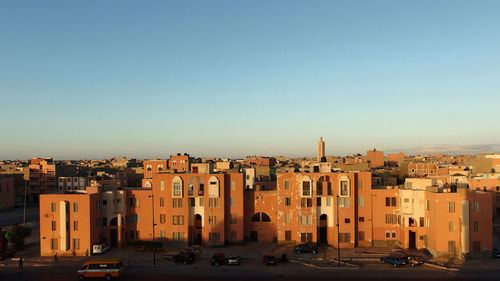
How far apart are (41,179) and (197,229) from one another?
91.4 m

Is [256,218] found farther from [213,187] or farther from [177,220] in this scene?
[177,220]

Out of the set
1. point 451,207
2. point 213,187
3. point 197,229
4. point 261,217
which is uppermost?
point 213,187

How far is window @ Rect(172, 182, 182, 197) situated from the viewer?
58.0 m

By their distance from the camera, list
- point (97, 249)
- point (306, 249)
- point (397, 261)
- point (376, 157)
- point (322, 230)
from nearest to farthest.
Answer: point (397, 261)
point (97, 249)
point (306, 249)
point (322, 230)
point (376, 157)

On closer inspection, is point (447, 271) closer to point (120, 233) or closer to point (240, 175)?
point (240, 175)

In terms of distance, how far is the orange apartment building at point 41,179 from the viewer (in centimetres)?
12406

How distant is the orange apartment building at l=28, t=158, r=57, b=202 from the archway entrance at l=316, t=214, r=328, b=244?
334 ft

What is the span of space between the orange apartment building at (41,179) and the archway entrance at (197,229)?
86.9 m

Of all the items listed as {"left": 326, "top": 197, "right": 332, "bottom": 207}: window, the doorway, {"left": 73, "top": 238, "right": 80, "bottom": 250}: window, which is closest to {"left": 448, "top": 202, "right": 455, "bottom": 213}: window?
the doorway

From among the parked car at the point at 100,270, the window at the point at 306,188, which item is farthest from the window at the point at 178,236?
the window at the point at 306,188

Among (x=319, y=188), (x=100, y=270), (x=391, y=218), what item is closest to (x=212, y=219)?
(x=319, y=188)

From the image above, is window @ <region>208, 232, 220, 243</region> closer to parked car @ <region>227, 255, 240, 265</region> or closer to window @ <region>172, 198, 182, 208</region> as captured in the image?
window @ <region>172, 198, 182, 208</region>

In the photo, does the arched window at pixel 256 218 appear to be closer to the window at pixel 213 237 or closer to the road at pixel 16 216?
the window at pixel 213 237

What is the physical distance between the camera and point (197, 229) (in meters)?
59.2
